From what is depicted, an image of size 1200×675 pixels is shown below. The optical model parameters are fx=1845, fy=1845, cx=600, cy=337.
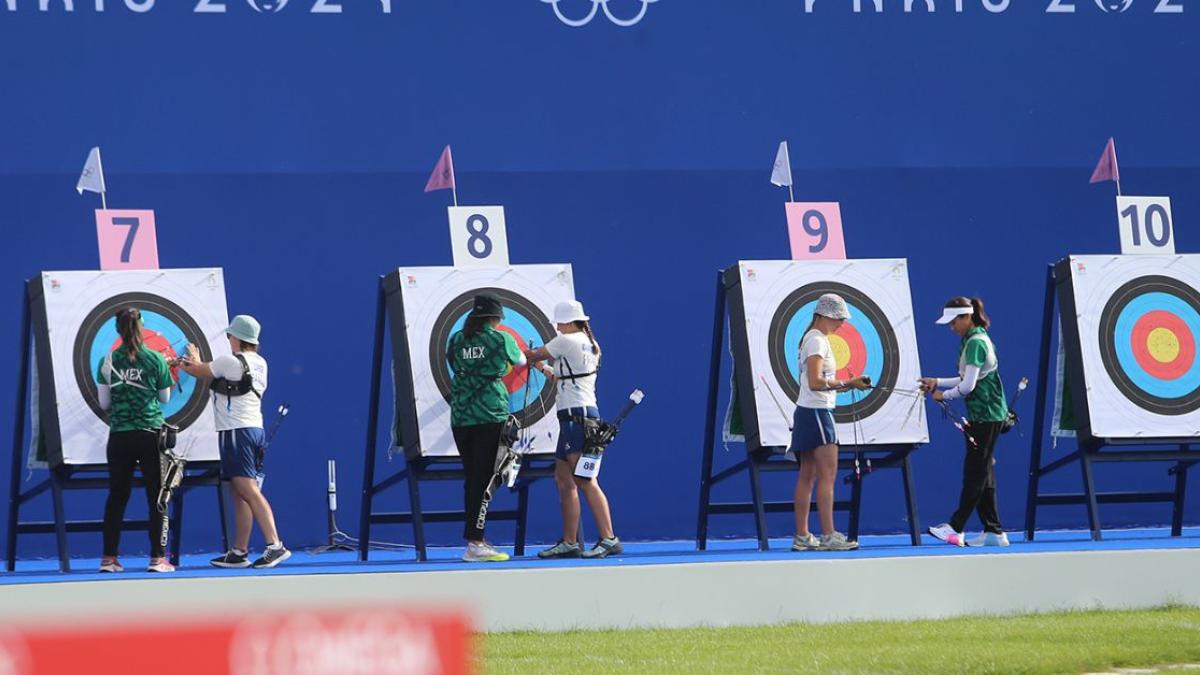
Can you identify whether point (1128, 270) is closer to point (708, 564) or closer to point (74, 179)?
point (708, 564)

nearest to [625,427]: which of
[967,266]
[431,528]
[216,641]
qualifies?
[431,528]

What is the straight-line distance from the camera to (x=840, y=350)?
9.30 metres

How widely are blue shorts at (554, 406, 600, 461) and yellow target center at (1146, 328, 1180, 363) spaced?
314 centimetres

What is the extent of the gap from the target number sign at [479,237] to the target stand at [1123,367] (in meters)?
2.80

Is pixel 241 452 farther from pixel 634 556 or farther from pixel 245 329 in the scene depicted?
pixel 634 556

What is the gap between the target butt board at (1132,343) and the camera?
9227mm

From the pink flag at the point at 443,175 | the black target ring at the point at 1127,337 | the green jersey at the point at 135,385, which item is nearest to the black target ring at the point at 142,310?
the green jersey at the point at 135,385

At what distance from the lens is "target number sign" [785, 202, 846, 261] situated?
30.7 feet

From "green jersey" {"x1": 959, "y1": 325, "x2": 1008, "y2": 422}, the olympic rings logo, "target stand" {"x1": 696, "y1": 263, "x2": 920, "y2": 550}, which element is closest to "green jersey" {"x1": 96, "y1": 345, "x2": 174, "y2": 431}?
"target stand" {"x1": 696, "y1": 263, "x2": 920, "y2": 550}

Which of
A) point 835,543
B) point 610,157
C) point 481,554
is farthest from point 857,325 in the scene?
point 481,554

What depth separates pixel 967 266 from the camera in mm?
10734

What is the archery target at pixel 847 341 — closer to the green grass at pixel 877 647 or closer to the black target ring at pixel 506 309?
the black target ring at pixel 506 309

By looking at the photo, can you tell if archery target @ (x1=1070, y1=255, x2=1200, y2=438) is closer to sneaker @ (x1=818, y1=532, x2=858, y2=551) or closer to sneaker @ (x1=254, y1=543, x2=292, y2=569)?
sneaker @ (x1=818, y1=532, x2=858, y2=551)

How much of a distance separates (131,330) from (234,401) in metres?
0.54
